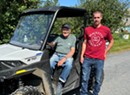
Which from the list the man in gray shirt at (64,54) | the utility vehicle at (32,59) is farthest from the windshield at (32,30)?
the man in gray shirt at (64,54)

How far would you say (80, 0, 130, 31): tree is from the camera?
79.5 ft

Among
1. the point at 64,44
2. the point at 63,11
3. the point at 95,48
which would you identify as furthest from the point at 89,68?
the point at 63,11

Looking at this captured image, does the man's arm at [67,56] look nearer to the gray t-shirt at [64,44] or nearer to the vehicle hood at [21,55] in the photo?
the gray t-shirt at [64,44]

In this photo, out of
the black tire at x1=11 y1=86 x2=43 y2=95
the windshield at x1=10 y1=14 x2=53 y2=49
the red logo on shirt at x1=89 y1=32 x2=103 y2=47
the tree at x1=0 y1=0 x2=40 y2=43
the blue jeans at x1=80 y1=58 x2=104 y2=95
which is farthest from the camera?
the tree at x1=0 y1=0 x2=40 y2=43

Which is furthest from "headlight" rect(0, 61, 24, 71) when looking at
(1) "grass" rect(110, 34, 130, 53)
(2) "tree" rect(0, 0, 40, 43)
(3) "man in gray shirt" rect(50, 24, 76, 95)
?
(1) "grass" rect(110, 34, 130, 53)

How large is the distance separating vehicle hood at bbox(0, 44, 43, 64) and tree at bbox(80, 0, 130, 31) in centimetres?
1804

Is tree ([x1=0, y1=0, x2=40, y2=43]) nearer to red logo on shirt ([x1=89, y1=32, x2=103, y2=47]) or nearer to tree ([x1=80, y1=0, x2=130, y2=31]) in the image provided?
red logo on shirt ([x1=89, y1=32, x2=103, y2=47])

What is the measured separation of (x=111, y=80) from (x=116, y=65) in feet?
9.61

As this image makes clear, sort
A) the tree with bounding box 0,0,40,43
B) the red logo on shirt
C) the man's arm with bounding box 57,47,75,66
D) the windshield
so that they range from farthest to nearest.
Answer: the tree with bounding box 0,0,40,43, the red logo on shirt, the man's arm with bounding box 57,47,75,66, the windshield

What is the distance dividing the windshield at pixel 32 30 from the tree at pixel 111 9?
680 inches

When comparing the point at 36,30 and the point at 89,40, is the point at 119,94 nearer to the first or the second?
the point at 89,40

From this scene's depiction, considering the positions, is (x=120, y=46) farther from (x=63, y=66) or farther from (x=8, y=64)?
(x=8, y=64)

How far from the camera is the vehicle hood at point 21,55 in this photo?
540cm

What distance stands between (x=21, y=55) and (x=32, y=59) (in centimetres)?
20
